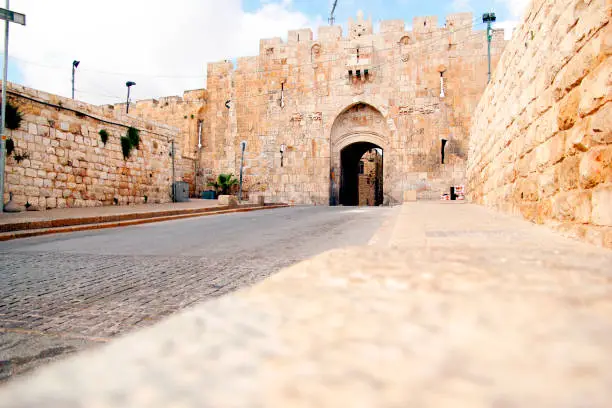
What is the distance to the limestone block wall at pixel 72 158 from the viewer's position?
32.9 feet

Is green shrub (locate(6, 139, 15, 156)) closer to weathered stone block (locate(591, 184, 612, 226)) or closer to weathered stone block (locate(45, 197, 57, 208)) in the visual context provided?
weathered stone block (locate(45, 197, 57, 208))

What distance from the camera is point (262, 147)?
19.9 meters

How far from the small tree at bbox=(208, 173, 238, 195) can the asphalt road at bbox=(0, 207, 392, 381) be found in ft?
44.6

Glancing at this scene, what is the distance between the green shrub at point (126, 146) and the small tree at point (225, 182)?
6.47m

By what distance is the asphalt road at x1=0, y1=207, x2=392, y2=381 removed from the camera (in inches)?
80.4

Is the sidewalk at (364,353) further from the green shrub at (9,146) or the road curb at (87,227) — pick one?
the green shrub at (9,146)

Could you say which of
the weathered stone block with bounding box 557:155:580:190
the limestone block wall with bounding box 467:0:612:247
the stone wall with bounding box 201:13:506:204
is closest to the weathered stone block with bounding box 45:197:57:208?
the stone wall with bounding box 201:13:506:204

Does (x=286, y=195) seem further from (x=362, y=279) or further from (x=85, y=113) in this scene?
(x=362, y=279)

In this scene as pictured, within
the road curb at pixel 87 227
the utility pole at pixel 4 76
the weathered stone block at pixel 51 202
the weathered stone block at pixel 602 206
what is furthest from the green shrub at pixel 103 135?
the weathered stone block at pixel 602 206

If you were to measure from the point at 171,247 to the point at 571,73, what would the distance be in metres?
4.69

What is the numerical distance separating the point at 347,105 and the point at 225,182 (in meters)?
7.48

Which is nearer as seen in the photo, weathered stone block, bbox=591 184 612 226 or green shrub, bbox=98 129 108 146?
weathered stone block, bbox=591 184 612 226

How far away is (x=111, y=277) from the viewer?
3.36 m

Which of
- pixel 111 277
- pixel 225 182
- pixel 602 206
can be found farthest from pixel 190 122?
pixel 602 206
